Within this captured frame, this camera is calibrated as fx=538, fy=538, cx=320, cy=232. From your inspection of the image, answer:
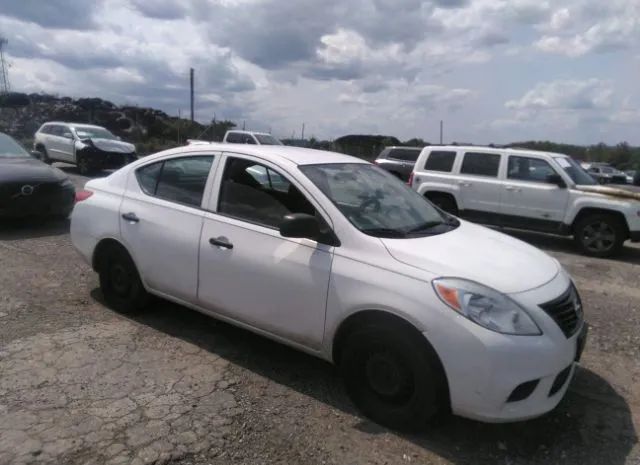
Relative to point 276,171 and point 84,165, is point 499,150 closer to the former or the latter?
point 276,171

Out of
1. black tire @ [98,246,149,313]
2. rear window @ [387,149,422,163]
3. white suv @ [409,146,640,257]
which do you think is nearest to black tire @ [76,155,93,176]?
rear window @ [387,149,422,163]

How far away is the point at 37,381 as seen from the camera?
3.58m

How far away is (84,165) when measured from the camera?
17109mm

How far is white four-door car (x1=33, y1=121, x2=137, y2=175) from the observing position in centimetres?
1703

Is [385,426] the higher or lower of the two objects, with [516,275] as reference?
lower

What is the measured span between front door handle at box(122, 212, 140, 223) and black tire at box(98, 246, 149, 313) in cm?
29

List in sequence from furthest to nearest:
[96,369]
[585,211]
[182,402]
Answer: [585,211] < [96,369] < [182,402]

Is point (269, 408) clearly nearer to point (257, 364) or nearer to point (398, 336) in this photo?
point (257, 364)

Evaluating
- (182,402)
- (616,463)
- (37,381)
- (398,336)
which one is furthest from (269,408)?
(616,463)

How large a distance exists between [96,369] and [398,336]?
219 centimetres

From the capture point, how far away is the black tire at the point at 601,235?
880 cm

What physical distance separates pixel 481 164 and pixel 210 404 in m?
8.13

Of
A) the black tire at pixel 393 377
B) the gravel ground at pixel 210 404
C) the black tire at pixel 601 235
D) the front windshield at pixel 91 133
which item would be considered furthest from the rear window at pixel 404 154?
the black tire at pixel 393 377

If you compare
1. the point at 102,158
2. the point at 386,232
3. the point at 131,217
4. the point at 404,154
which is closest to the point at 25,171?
the point at 131,217
